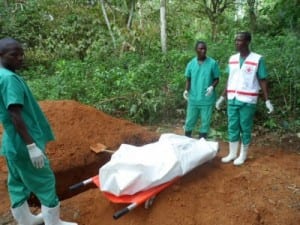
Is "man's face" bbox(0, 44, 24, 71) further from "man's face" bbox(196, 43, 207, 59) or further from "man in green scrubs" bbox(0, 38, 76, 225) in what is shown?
"man's face" bbox(196, 43, 207, 59)

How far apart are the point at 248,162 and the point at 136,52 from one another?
17.1 ft

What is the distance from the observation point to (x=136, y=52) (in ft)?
28.2

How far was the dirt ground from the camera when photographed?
3.03 metres

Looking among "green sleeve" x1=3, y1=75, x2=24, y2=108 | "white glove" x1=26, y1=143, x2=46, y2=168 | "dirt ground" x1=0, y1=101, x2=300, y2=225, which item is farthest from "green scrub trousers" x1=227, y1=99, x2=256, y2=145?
"green sleeve" x1=3, y1=75, x2=24, y2=108

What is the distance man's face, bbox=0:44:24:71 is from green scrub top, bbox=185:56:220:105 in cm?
214

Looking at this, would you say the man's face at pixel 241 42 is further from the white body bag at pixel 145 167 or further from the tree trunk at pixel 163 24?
the tree trunk at pixel 163 24

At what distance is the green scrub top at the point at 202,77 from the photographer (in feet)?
13.5

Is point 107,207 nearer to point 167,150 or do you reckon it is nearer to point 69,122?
point 167,150

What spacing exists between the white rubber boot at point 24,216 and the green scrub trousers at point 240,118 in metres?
2.13

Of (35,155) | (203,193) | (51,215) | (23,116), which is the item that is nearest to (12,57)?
(23,116)

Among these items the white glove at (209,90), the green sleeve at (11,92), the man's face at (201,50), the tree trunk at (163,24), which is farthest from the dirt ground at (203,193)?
the tree trunk at (163,24)

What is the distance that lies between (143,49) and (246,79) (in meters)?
5.39

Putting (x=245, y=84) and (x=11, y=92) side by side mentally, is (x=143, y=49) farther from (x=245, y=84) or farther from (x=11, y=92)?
(x=11, y=92)

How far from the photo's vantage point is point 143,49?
877cm
